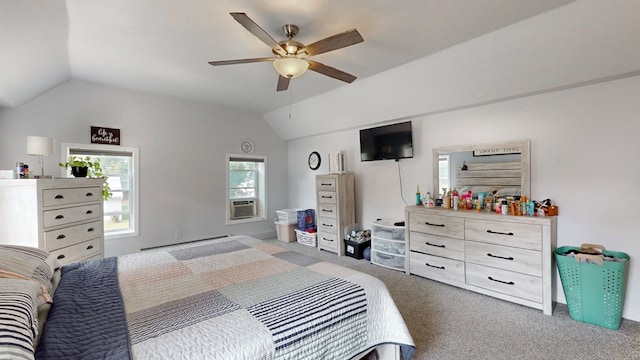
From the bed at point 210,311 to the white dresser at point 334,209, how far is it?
244cm

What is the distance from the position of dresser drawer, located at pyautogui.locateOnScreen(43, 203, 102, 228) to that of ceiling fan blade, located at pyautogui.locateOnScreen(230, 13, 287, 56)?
2.47 m

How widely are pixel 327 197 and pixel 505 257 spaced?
2599mm

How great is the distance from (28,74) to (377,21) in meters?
3.48

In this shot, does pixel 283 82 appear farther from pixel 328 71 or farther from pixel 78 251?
pixel 78 251

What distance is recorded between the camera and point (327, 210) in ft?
15.1

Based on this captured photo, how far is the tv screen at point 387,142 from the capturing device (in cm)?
384

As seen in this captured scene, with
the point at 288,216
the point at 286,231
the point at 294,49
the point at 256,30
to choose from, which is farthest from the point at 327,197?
the point at 256,30

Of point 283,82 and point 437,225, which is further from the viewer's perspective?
point 437,225

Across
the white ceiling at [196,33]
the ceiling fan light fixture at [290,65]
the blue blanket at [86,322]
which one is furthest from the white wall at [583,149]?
the blue blanket at [86,322]

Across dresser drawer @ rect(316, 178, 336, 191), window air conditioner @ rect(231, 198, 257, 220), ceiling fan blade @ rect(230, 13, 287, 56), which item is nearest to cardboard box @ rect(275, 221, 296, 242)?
window air conditioner @ rect(231, 198, 257, 220)

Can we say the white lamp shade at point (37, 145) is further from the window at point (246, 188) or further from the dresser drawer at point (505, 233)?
the dresser drawer at point (505, 233)

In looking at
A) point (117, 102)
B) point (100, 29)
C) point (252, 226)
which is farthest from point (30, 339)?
point (252, 226)

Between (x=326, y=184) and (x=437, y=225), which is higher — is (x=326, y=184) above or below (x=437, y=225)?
above

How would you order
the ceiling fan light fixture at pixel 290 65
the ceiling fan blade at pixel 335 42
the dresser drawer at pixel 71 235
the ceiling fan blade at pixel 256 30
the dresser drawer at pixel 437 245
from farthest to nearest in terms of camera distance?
the dresser drawer at pixel 437 245
the dresser drawer at pixel 71 235
the ceiling fan light fixture at pixel 290 65
the ceiling fan blade at pixel 335 42
the ceiling fan blade at pixel 256 30
